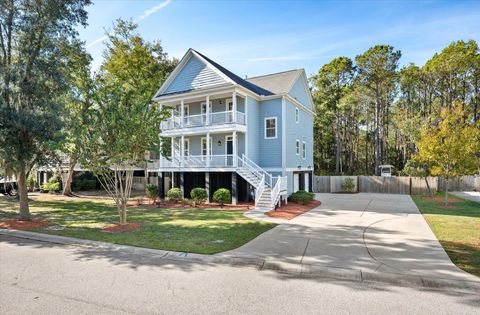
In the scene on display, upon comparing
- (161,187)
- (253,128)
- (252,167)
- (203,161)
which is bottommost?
(161,187)

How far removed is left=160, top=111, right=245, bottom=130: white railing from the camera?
704 inches

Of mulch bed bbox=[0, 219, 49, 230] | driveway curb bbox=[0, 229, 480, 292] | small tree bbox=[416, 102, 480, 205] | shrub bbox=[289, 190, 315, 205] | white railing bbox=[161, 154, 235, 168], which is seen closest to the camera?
driveway curb bbox=[0, 229, 480, 292]

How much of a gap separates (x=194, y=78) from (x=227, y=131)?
519 centimetres

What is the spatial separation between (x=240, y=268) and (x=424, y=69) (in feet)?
125

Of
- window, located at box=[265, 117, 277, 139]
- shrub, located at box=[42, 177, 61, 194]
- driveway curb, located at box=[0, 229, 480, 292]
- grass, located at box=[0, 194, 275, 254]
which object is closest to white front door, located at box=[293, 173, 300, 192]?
window, located at box=[265, 117, 277, 139]

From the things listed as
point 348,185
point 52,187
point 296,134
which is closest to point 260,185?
point 296,134

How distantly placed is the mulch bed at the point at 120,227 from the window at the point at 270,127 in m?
11.5

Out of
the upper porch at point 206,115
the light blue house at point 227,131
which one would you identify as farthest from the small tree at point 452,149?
the upper porch at point 206,115

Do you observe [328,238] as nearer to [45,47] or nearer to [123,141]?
[123,141]

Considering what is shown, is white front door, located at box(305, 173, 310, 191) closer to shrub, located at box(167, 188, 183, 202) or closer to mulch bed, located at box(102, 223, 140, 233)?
shrub, located at box(167, 188, 183, 202)

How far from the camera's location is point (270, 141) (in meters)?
19.4

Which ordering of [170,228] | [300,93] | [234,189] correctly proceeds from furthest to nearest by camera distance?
[300,93] < [234,189] < [170,228]

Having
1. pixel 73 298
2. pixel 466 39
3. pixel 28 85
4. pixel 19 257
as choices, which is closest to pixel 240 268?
pixel 73 298

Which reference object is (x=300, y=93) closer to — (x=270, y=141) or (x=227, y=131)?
(x=270, y=141)
